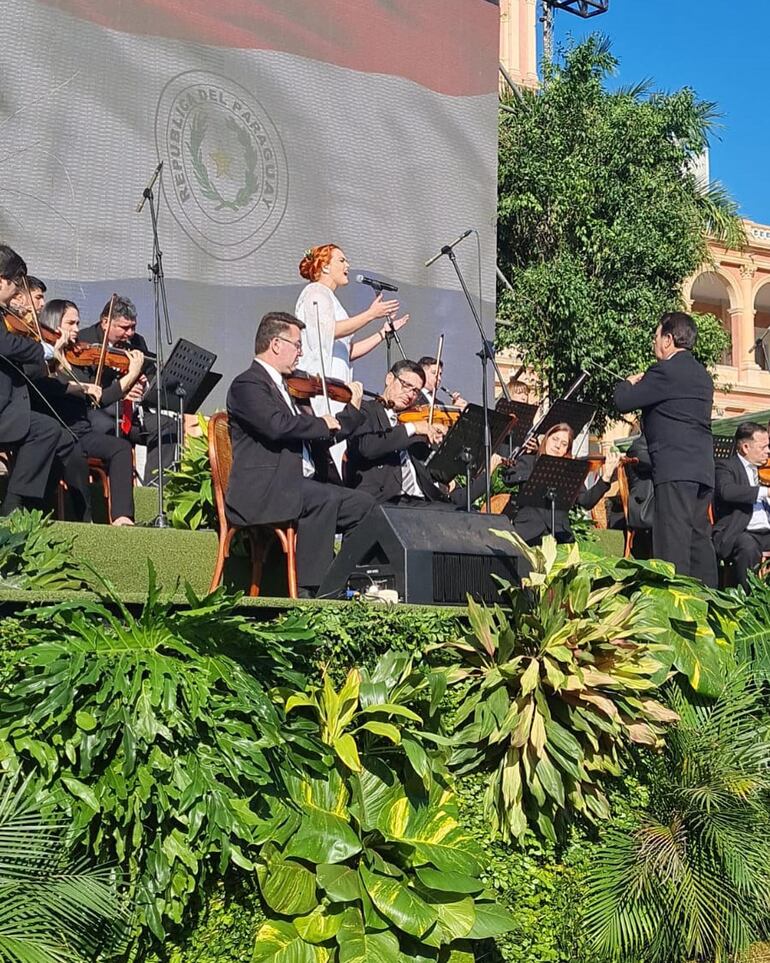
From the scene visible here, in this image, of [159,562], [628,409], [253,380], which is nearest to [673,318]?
[628,409]

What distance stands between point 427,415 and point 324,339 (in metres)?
0.78

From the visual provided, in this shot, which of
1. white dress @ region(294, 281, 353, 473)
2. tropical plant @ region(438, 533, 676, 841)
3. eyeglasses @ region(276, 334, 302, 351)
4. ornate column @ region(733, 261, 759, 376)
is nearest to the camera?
tropical plant @ region(438, 533, 676, 841)

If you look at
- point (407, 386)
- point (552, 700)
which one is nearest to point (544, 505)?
point (407, 386)

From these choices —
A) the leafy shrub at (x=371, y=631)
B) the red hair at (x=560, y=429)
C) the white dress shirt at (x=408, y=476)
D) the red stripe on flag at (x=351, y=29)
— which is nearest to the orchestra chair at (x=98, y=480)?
Answer: the white dress shirt at (x=408, y=476)

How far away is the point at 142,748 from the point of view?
340cm

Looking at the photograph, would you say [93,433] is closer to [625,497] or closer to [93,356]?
[93,356]

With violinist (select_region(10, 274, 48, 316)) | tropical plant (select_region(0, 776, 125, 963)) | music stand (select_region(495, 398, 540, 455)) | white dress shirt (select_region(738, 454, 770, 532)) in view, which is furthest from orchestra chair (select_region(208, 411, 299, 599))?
white dress shirt (select_region(738, 454, 770, 532))

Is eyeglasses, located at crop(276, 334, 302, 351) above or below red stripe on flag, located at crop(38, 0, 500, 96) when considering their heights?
below

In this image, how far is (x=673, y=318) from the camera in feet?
21.7

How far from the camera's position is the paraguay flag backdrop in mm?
9578

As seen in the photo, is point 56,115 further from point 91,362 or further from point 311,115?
point 91,362

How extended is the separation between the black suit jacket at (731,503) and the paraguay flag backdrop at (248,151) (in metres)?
4.05

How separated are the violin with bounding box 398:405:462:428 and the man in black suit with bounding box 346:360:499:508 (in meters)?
0.03

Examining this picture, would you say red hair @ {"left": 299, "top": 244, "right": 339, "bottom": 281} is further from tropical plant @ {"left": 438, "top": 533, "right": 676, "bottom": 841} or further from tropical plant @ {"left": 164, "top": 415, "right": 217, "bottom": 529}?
tropical plant @ {"left": 438, "top": 533, "right": 676, "bottom": 841}
